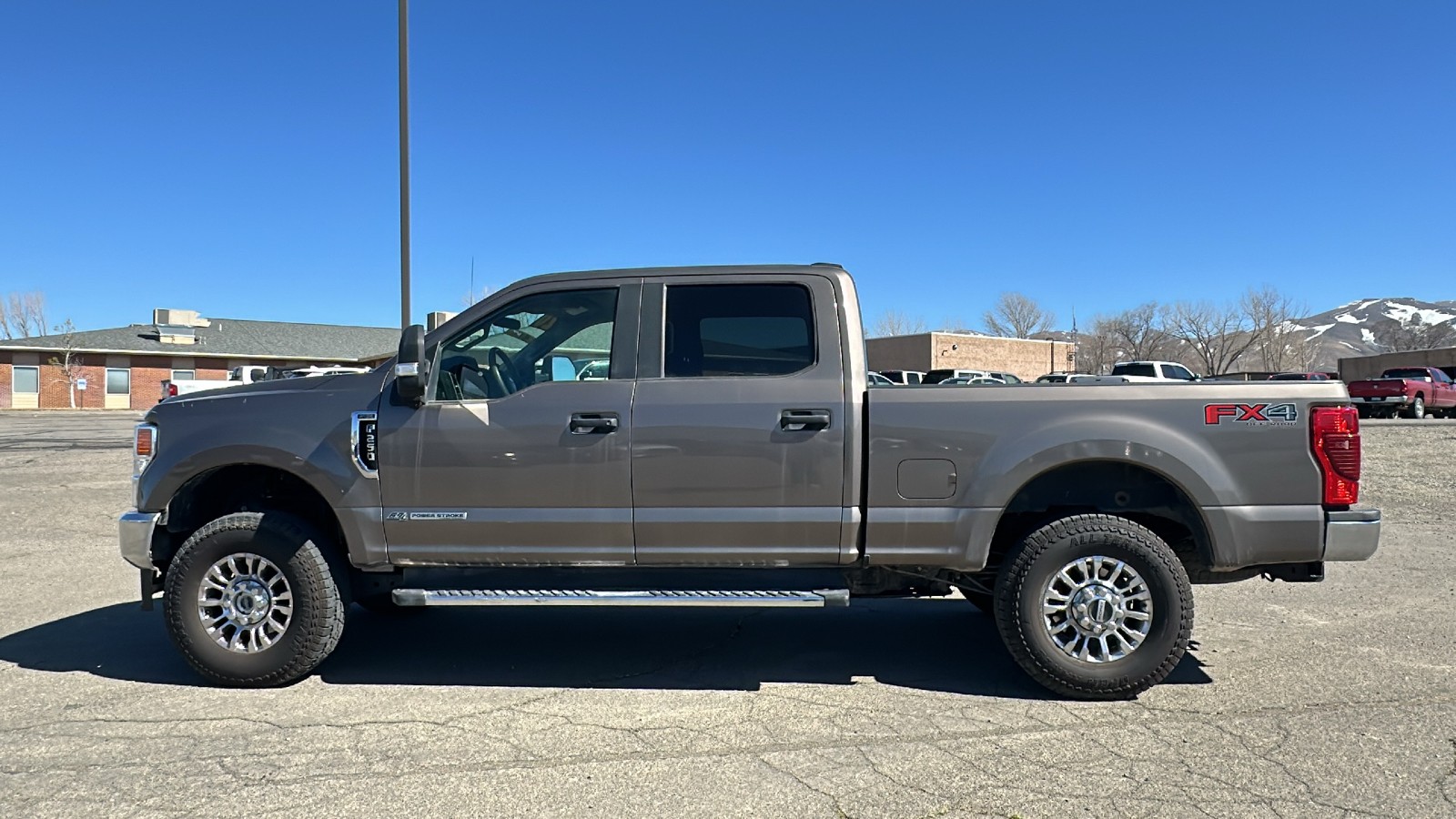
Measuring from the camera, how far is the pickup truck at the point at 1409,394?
26062mm

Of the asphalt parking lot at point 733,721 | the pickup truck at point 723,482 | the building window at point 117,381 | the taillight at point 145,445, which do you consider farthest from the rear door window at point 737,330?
the building window at point 117,381

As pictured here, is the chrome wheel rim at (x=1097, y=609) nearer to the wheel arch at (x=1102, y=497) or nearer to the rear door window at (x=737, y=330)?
the wheel arch at (x=1102, y=497)

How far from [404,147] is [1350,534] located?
8.02 metres

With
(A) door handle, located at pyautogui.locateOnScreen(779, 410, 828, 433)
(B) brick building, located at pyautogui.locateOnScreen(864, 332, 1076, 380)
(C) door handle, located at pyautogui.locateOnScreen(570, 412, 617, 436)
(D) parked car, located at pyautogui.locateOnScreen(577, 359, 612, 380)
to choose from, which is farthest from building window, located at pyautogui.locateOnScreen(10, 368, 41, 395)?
(A) door handle, located at pyautogui.locateOnScreen(779, 410, 828, 433)

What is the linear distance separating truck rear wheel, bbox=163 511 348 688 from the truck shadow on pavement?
28 cm

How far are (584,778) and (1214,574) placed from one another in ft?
10.9

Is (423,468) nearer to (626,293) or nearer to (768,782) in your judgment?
(626,293)

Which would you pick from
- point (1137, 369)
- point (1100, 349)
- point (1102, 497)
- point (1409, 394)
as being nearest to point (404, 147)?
point (1102, 497)

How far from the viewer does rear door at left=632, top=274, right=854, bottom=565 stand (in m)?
4.28

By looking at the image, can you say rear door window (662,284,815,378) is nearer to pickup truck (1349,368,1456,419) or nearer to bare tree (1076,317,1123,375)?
pickup truck (1349,368,1456,419)

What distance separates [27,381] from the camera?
4866 cm

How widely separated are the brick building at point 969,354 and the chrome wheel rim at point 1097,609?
53.0 m

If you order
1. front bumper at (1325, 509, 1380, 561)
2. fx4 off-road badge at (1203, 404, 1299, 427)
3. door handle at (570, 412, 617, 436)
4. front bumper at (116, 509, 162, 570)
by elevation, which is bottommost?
front bumper at (116, 509, 162, 570)

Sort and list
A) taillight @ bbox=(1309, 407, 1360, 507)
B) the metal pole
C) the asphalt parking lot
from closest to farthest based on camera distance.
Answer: the asphalt parking lot, taillight @ bbox=(1309, 407, 1360, 507), the metal pole
